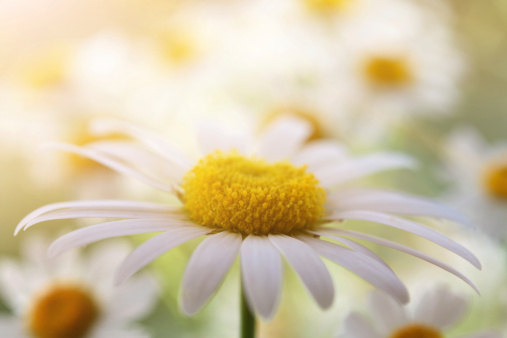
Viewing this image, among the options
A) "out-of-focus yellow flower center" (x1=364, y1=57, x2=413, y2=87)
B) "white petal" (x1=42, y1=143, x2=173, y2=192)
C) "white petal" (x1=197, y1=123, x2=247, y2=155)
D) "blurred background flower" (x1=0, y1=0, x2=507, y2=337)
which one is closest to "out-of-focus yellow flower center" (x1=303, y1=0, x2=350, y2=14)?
"blurred background flower" (x1=0, y1=0, x2=507, y2=337)

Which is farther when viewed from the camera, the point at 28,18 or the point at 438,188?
the point at 28,18

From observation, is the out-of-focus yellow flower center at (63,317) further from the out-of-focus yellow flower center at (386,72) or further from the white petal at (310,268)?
the out-of-focus yellow flower center at (386,72)

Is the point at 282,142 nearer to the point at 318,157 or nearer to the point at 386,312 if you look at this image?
the point at 318,157

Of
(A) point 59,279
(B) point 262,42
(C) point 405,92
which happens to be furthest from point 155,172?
(C) point 405,92

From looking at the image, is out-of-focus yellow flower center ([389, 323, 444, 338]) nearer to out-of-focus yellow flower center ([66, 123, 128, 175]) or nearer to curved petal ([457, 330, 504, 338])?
curved petal ([457, 330, 504, 338])

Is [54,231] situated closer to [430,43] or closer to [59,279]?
[59,279]

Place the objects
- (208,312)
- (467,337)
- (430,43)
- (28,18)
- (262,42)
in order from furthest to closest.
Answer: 1. (28,18)
2. (430,43)
3. (262,42)
4. (208,312)
5. (467,337)

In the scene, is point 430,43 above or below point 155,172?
above
